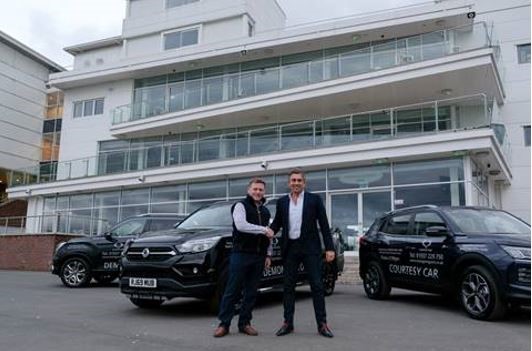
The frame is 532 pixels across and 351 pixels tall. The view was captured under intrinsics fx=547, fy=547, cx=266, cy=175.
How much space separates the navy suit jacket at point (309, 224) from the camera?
6.54 metres


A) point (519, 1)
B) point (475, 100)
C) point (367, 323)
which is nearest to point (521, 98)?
point (519, 1)

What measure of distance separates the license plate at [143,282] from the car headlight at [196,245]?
606 mm

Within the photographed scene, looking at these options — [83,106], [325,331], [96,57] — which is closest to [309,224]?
[325,331]

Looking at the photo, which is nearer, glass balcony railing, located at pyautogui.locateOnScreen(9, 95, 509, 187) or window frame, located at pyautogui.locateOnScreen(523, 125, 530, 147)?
glass balcony railing, located at pyautogui.locateOnScreen(9, 95, 509, 187)

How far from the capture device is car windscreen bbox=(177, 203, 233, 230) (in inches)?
346

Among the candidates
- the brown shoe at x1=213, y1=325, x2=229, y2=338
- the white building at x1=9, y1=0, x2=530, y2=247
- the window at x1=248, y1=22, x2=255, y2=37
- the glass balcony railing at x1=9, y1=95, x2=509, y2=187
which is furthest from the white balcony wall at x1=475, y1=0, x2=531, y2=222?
the brown shoe at x1=213, y1=325, x2=229, y2=338

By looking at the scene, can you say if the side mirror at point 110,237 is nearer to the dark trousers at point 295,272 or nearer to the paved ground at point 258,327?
the paved ground at point 258,327

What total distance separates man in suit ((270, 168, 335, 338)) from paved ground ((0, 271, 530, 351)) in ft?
1.04

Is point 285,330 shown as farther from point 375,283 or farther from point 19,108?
point 19,108

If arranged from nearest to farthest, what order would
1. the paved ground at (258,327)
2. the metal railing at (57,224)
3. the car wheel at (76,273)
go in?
the paved ground at (258,327)
the car wheel at (76,273)
the metal railing at (57,224)

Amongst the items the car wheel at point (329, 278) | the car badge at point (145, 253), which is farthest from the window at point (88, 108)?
the car badge at point (145, 253)

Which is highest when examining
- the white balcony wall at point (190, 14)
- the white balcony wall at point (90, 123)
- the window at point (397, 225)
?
the white balcony wall at point (190, 14)

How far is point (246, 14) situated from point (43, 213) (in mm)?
14646

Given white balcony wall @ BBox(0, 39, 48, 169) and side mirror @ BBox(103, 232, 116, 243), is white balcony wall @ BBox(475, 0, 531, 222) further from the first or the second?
white balcony wall @ BBox(0, 39, 48, 169)
